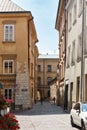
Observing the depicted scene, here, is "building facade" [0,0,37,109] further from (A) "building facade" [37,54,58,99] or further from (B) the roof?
(B) the roof

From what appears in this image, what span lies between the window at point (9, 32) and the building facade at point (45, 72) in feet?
227

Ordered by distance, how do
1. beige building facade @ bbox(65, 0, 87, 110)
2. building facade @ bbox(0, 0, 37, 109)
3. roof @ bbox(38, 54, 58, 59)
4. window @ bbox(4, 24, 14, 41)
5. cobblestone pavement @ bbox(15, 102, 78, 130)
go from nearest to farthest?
cobblestone pavement @ bbox(15, 102, 78, 130) → beige building facade @ bbox(65, 0, 87, 110) → building facade @ bbox(0, 0, 37, 109) → window @ bbox(4, 24, 14, 41) → roof @ bbox(38, 54, 58, 59)

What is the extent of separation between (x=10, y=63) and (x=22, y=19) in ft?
15.5

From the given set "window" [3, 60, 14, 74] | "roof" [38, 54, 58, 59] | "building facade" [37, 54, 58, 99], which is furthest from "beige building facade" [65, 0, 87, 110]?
"roof" [38, 54, 58, 59]

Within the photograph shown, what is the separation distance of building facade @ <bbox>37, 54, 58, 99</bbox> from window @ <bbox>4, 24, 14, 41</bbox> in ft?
227

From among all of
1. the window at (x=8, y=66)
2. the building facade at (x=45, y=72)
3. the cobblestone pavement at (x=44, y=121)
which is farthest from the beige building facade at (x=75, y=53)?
the building facade at (x=45, y=72)

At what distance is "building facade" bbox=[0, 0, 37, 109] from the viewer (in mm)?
43406

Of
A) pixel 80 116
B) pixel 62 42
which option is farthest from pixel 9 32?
pixel 80 116

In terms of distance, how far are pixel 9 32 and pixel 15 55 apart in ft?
8.42

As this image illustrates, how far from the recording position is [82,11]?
30.8 metres

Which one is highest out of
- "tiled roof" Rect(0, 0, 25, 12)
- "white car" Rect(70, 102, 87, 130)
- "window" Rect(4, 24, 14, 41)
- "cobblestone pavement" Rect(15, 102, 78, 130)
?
"tiled roof" Rect(0, 0, 25, 12)

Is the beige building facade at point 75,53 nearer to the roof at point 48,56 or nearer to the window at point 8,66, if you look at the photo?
the window at point 8,66

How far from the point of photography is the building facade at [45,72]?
114000 millimetres

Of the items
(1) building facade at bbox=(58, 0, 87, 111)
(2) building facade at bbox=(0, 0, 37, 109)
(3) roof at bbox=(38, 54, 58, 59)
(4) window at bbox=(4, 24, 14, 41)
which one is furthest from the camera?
(3) roof at bbox=(38, 54, 58, 59)
